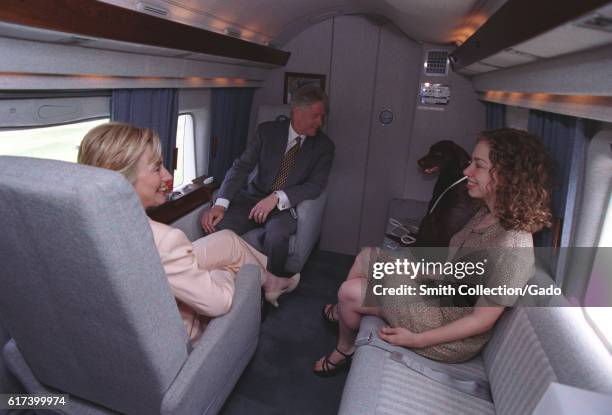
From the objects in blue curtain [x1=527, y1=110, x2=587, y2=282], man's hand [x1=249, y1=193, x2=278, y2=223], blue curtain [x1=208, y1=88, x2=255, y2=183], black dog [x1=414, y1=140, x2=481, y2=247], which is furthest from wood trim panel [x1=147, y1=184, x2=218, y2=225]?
blue curtain [x1=527, y1=110, x2=587, y2=282]

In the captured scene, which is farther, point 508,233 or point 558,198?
point 558,198

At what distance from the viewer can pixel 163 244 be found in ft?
5.37

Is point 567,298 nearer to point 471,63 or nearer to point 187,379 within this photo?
point 471,63

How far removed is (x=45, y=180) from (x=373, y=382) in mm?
1556

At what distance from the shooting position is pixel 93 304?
4.45 ft

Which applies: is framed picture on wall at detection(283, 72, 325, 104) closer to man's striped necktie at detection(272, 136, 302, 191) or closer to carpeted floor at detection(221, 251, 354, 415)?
man's striped necktie at detection(272, 136, 302, 191)

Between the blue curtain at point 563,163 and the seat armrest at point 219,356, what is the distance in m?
1.69

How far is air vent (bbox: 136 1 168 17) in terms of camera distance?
7.20 feet

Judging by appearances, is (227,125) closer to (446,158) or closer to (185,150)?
(185,150)

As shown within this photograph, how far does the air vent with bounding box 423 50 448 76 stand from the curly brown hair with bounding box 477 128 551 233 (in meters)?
2.26

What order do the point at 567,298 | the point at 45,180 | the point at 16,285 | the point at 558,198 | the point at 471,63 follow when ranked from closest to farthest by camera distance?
the point at 45,180 → the point at 16,285 → the point at 567,298 → the point at 558,198 → the point at 471,63

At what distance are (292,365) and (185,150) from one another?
7.33 ft

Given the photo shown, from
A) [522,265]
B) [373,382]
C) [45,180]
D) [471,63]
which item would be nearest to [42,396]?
[45,180]

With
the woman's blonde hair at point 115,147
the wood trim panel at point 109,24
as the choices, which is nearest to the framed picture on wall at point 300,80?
the wood trim panel at point 109,24
